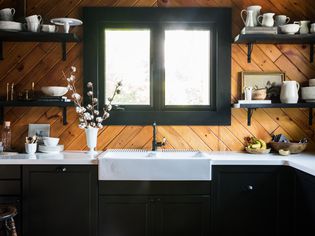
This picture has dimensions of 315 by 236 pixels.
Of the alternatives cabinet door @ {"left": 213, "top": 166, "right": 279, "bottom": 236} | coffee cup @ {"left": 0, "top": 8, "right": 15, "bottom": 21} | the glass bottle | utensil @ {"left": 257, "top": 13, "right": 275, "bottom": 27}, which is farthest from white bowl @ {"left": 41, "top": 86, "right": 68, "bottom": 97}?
utensil @ {"left": 257, "top": 13, "right": 275, "bottom": 27}

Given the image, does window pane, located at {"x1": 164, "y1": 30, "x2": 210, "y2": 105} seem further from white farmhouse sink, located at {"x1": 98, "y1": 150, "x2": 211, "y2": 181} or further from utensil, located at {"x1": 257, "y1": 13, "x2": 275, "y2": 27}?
white farmhouse sink, located at {"x1": 98, "y1": 150, "x2": 211, "y2": 181}

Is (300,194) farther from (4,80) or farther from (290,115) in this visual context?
(4,80)

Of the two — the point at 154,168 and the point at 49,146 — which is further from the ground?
the point at 49,146

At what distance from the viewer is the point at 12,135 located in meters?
3.13

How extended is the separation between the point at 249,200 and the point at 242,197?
58mm

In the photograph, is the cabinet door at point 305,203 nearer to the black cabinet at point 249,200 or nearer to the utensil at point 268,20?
the black cabinet at point 249,200

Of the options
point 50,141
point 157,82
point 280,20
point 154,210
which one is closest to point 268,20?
point 280,20

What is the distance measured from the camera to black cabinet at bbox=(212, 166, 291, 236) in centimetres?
259

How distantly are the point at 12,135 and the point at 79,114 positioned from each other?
66 centimetres

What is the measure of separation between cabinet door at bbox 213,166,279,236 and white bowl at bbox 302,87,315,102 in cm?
83

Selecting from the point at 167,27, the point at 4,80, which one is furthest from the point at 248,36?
the point at 4,80

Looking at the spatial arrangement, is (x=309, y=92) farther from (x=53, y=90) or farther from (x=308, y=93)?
(x=53, y=90)

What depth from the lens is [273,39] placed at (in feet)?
9.68

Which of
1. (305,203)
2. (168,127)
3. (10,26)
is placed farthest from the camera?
(168,127)
